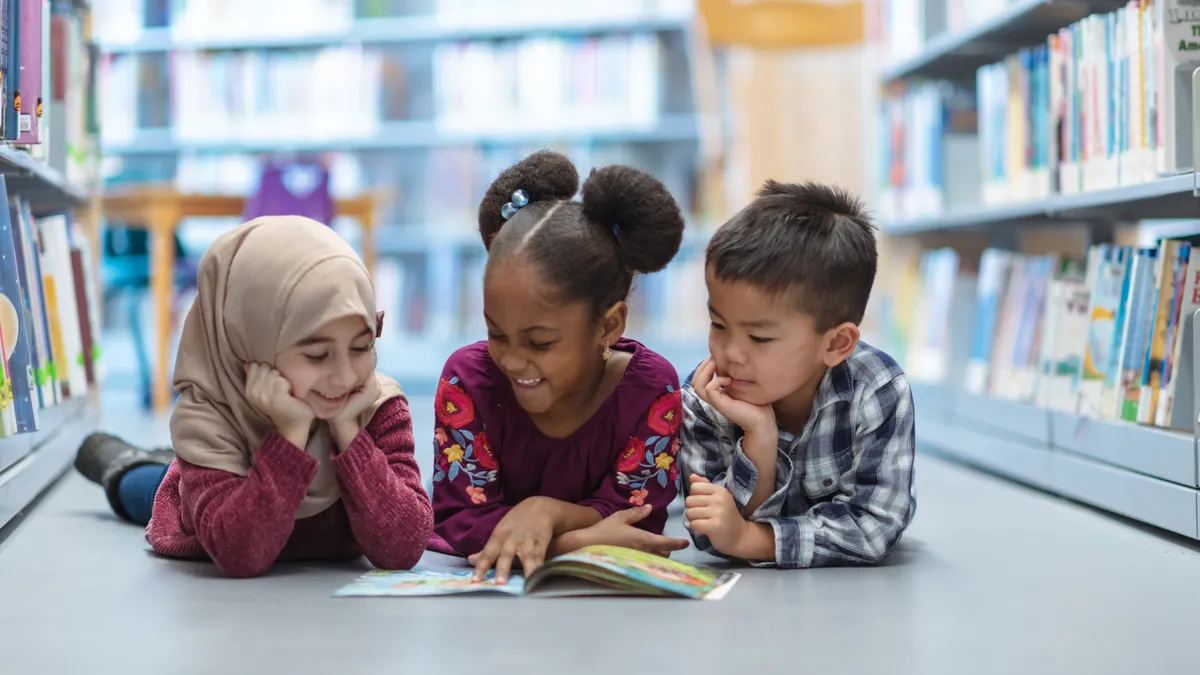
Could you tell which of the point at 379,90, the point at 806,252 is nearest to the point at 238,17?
the point at 379,90

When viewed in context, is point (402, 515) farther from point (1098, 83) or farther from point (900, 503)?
point (1098, 83)

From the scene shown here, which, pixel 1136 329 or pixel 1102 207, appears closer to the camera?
pixel 1136 329

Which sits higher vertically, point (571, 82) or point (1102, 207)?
point (571, 82)

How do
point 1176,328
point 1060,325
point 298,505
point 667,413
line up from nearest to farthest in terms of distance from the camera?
point 298,505 < point 667,413 < point 1176,328 < point 1060,325

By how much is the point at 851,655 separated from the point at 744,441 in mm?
484

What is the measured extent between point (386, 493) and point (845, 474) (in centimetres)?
65

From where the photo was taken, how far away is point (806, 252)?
1.70 m

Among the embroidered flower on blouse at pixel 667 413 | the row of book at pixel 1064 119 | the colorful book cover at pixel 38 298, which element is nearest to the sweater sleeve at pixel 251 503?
the embroidered flower on blouse at pixel 667 413

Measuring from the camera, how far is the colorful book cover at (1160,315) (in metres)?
2.13

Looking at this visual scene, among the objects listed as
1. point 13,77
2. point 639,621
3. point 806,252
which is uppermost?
point 13,77

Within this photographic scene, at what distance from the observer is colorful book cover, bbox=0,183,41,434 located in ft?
6.43

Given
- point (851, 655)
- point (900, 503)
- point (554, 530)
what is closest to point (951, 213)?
point (900, 503)

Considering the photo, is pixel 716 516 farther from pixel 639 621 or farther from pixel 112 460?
pixel 112 460

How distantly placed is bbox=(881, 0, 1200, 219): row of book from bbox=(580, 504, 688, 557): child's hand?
1.11m
